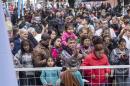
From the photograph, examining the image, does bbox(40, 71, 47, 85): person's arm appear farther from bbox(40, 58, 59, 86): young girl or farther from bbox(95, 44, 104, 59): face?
bbox(95, 44, 104, 59): face

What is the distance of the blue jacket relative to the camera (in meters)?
6.11

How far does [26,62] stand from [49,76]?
0.68 m

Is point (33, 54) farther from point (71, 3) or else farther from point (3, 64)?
point (71, 3)

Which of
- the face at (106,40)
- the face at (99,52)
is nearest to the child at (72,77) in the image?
the face at (99,52)

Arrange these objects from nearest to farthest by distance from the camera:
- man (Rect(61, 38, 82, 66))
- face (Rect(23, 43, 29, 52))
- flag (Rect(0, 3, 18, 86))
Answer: flag (Rect(0, 3, 18, 86))
face (Rect(23, 43, 29, 52))
man (Rect(61, 38, 82, 66))

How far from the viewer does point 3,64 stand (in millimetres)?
1233

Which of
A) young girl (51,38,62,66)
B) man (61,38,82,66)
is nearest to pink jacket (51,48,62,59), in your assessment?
young girl (51,38,62,66)

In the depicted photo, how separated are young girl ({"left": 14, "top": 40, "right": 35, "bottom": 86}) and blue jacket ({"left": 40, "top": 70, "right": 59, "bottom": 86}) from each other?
25 cm

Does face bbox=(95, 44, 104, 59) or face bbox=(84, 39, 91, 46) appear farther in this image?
face bbox=(84, 39, 91, 46)

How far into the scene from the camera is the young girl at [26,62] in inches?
248

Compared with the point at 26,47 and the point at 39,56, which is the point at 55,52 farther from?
the point at 39,56

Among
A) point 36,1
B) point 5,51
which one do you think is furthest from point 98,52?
point 36,1

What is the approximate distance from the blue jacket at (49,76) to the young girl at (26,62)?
0.25 metres

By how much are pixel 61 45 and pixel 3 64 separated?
656cm
